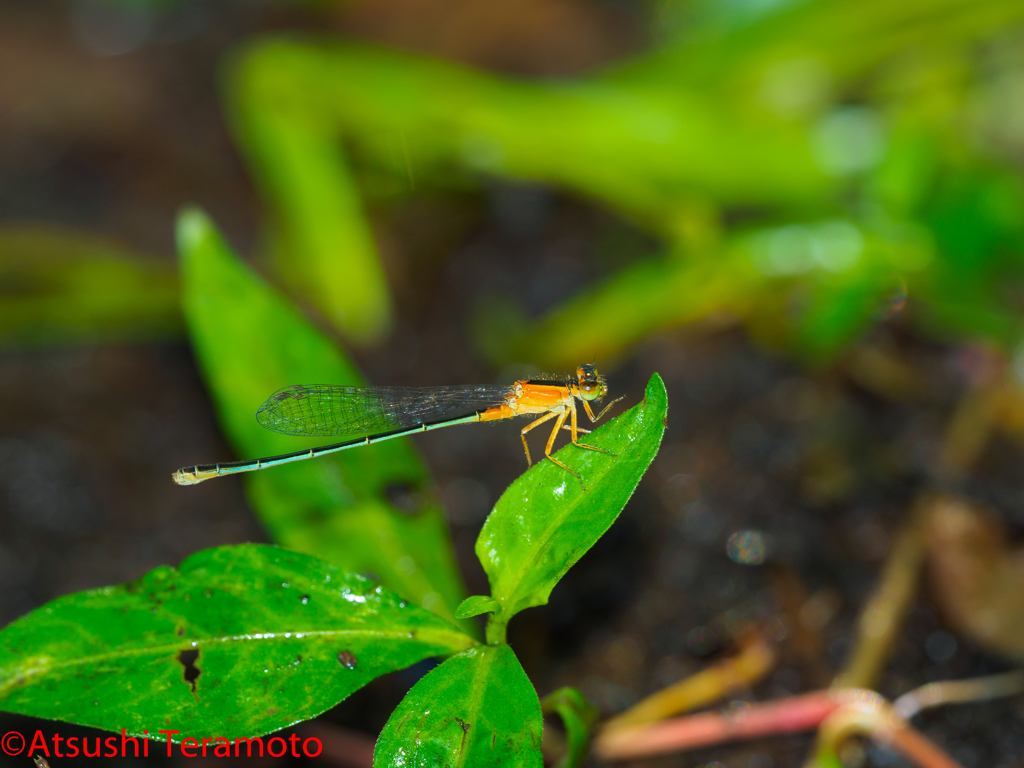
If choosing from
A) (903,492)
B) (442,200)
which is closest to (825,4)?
(442,200)

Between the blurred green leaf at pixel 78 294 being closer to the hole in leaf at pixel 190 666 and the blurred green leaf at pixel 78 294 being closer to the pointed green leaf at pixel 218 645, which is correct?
the hole in leaf at pixel 190 666

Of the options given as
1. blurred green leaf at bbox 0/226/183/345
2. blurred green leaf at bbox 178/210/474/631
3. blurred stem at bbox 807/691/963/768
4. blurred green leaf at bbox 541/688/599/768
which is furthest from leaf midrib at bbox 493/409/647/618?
blurred green leaf at bbox 0/226/183/345

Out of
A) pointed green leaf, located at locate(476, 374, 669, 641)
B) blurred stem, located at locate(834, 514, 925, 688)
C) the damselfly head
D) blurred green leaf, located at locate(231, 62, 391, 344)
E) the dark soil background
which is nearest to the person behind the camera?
pointed green leaf, located at locate(476, 374, 669, 641)

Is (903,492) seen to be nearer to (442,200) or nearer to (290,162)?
(442,200)

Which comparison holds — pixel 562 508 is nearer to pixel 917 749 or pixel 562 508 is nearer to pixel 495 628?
pixel 495 628

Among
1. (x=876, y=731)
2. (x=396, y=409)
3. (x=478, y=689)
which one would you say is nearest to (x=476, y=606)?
(x=478, y=689)

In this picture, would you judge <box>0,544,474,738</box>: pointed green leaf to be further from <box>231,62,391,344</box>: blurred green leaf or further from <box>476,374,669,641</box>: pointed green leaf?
<box>231,62,391,344</box>: blurred green leaf
